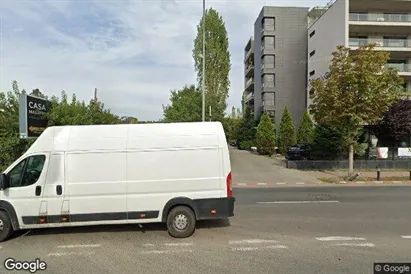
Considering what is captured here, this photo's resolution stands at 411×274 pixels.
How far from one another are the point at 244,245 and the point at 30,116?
11.0 meters

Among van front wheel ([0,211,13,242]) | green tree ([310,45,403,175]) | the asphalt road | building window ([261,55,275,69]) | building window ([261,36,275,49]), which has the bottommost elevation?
the asphalt road

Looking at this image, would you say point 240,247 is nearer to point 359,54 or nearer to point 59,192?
point 59,192

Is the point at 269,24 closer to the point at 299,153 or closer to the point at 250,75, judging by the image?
the point at 250,75

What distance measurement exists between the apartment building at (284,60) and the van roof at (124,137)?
37932 mm

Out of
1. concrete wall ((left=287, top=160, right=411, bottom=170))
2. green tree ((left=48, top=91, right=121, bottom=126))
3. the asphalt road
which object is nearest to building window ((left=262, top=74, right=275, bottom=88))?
concrete wall ((left=287, top=160, right=411, bottom=170))

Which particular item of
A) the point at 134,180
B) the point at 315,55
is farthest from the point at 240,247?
the point at 315,55

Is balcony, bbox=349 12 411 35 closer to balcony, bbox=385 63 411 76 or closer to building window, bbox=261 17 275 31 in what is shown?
balcony, bbox=385 63 411 76

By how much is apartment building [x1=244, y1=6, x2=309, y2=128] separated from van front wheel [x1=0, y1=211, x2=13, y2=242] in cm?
3973

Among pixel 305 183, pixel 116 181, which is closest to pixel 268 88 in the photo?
pixel 305 183

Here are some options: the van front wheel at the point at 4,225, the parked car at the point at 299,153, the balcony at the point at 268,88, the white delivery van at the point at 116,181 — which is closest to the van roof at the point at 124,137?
the white delivery van at the point at 116,181

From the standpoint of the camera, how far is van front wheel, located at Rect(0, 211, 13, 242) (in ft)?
21.1

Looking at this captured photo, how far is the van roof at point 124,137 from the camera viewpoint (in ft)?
21.9

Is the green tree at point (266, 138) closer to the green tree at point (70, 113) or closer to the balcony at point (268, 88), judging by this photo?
the balcony at point (268, 88)

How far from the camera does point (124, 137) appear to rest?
22.1ft
